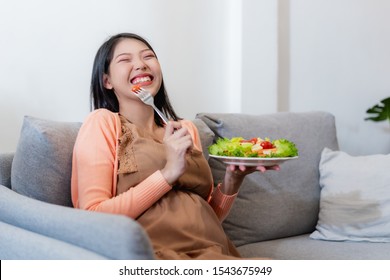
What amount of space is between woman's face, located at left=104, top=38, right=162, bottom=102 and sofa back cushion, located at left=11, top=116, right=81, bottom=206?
0.24 m

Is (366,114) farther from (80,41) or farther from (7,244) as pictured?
(7,244)

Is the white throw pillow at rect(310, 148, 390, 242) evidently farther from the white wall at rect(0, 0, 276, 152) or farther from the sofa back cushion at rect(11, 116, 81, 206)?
the sofa back cushion at rect(11, 116, 81, 206)

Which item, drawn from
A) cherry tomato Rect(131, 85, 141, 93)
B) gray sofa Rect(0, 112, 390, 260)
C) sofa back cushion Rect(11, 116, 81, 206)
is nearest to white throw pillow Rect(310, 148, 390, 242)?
gray sofa Rect(0, 112, 390, 260)

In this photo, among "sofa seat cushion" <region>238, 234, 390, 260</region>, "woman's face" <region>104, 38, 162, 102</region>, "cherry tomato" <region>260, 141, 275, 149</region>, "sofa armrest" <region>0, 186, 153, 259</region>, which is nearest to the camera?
"sofa armrest" <region>0, 186, 153, 259</region>

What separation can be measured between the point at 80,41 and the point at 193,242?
3.33 feet

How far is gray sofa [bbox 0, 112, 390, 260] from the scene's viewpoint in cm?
109

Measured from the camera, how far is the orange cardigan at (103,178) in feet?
4.53

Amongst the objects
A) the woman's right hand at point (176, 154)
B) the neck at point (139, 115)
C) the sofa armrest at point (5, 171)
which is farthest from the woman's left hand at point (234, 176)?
the sofa armrest at point (5, 171)

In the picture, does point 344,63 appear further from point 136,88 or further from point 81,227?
point 81,227

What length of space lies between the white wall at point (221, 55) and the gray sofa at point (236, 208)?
1.34ft

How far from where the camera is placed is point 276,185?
2016 millimetres

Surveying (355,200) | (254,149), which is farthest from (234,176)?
(355,200)

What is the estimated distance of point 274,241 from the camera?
6.42 ft
